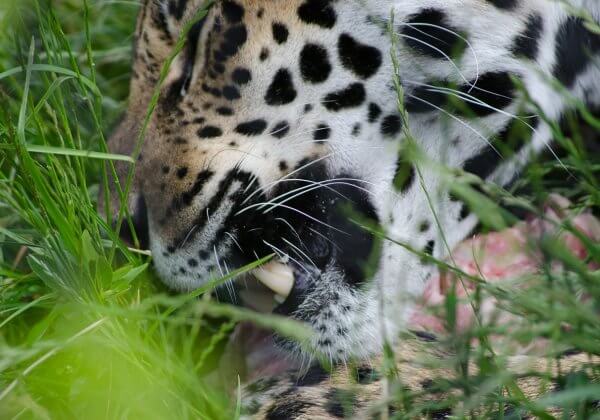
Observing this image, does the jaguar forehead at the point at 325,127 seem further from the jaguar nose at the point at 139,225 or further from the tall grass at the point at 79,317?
the tall grass at the point at 79,317

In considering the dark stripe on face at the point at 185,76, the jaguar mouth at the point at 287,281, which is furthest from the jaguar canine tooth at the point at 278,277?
the dark stripe on face at the point at 185,76

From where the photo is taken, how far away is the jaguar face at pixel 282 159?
176 centimetres

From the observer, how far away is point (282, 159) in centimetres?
182

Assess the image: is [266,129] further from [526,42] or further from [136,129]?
[526,42]

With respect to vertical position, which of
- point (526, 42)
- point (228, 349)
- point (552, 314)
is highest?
point (526, 42)

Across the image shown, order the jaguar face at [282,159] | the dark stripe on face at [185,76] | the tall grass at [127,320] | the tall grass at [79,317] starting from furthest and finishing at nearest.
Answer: the dark stripe on face at [185,76], the jaguar face at [282,159], the tall grass at [79,317], the tall grass at [127,320]

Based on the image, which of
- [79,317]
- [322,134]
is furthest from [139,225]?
[322,134]

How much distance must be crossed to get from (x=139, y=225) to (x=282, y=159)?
0.36 metres

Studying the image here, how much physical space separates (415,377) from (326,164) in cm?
46

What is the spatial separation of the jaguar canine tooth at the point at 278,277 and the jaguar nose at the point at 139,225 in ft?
0.88

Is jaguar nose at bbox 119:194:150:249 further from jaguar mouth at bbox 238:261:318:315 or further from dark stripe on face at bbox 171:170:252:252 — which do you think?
jaguar mouth at bbox 238:261:318:315

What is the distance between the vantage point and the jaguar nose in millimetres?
1921

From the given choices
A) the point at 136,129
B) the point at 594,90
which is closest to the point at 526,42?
the point at 594,90

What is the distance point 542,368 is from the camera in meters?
1.79
